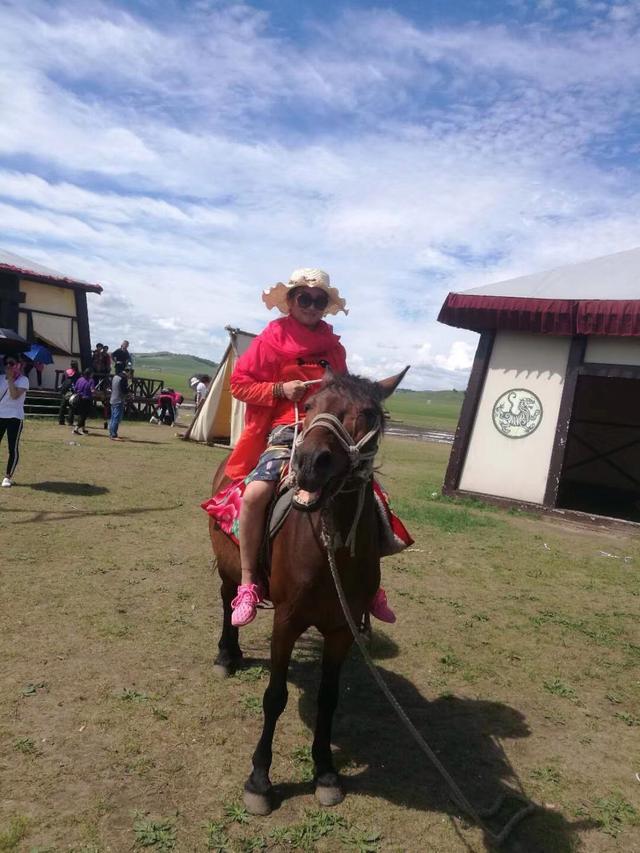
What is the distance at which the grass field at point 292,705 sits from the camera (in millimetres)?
3080

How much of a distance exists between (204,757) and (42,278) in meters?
21.8

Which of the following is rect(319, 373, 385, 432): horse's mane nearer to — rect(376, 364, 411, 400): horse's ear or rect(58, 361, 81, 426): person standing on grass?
rect(376, 364, 411, 400): horse's ear

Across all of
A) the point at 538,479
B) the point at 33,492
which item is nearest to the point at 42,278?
the point at 33,492

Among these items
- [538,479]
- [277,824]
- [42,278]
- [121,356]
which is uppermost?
[42,278]

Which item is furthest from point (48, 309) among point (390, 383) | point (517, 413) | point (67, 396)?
point (390, 383)

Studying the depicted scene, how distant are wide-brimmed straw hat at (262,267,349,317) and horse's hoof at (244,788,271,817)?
3.04m

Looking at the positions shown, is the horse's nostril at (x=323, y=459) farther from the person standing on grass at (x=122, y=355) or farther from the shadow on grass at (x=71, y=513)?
the person standing on grass at (x=122, y=355)

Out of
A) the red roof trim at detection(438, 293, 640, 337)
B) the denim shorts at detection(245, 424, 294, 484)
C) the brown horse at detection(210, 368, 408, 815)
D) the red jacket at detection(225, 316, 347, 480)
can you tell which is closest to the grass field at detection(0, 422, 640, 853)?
the brown horse at detection(210, 368, 408, 815)

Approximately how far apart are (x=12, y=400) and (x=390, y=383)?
26.8ft

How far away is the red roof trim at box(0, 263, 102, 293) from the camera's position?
67.5 ft

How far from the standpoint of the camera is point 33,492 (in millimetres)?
9477

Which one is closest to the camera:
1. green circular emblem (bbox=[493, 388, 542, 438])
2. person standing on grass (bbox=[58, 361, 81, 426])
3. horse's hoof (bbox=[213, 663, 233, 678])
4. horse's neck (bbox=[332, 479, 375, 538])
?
horse's neck (bbox=[332, 479, 375, 538])

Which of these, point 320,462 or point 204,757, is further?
point 204,757

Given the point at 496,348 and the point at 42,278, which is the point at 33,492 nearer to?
the point at 496,348
